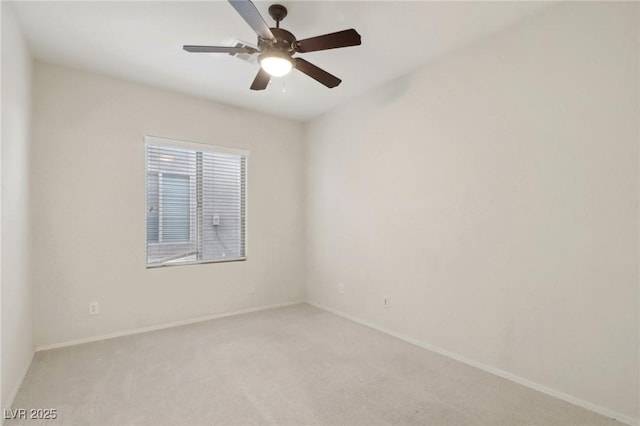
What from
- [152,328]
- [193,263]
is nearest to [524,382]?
[193,263]

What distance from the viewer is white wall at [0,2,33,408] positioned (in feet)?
6.56

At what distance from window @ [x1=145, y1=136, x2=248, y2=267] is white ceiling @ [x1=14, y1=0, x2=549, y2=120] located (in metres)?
0.85

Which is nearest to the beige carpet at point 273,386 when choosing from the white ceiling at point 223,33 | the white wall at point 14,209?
the white wall at point 14,209

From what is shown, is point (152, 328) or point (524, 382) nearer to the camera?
point (524, 382)

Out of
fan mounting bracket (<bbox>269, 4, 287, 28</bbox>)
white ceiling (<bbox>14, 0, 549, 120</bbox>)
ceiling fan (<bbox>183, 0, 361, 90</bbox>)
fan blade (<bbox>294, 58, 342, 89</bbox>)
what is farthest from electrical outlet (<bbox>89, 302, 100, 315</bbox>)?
fan mounting bracket (<bbox>269, 4, 287, 28</bbox>)

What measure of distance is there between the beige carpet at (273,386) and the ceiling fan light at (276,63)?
2256 mm

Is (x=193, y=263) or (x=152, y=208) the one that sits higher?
(x=152, y=208)

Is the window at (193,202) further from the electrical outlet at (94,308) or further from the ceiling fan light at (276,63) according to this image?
the ceiling fan light at (276,63)

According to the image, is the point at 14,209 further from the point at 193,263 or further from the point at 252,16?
the point at 252,16

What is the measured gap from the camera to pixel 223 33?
2.49 metres

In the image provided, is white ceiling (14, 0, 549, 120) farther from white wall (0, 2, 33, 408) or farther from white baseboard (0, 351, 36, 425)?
white baseboard (0, 351, 36, 425)

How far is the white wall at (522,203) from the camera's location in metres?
1.94

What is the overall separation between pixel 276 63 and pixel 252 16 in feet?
1.34

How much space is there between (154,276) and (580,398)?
3880mm
